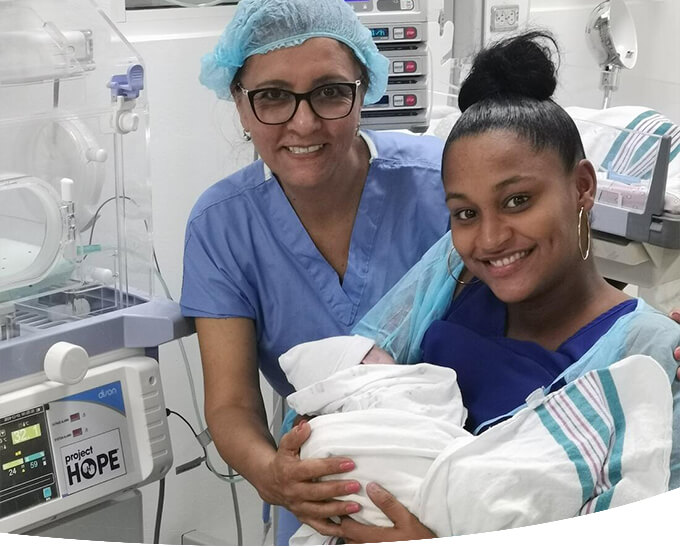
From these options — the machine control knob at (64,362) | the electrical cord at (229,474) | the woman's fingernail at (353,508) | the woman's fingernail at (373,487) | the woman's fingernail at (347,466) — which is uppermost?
the machine control knob at (64,362)

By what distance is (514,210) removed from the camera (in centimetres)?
125

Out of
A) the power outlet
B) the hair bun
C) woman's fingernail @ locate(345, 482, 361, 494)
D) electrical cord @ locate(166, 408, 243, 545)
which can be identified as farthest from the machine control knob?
the power outlet

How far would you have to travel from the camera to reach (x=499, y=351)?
1294 mm

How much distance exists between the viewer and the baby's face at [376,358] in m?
1.30

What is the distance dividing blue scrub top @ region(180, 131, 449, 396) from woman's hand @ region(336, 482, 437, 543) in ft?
1.63

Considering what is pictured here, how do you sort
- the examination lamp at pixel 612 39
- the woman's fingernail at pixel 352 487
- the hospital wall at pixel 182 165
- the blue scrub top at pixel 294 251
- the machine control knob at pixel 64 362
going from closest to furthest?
the woman's fingernail at pixel 352 487, the machine control knob at pixel 64 362, the blue scrub top at pixel 294 251, the hospital wall at pixel 182 165, the examination lamp at pixel 612 39

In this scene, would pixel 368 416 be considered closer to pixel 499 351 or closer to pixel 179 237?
pixel 499 351

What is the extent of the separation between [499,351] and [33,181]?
66 centimetres

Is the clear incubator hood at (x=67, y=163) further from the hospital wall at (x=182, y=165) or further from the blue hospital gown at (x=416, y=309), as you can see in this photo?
the hospital wall at (x=182, y=165)

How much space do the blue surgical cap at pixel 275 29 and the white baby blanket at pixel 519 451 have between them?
1.86ft

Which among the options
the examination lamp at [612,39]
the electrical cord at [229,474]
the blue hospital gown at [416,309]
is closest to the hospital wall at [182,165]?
the electrical cord at [229,474]

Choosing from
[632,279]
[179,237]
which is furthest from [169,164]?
[632,279]

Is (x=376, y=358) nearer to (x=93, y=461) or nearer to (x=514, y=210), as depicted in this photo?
(x=514, y=210)

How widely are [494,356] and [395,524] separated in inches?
11.7
